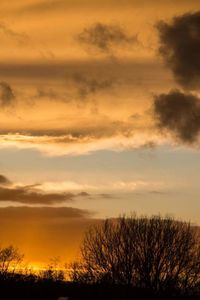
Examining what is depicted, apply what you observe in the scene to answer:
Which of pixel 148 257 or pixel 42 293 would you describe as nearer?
pixel 42 293

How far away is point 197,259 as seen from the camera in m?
72.8

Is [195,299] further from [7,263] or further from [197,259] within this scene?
[7,263]

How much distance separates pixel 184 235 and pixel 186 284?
176 inches

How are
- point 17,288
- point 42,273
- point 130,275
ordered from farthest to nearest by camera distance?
point 130,275
point 42,273
point 17,288

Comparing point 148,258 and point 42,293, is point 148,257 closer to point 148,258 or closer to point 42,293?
point 148,258

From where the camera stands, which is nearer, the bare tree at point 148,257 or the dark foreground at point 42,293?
the dark foreground at point 42,293

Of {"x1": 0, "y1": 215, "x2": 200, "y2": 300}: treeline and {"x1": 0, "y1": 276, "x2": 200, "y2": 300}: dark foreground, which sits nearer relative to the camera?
{"x1": 0, "y1": 276, "x2": 200, "y2": 300}: dark foreground

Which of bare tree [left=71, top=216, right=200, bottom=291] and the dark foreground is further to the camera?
bare tree [left=71, top=216, right=200, bottom=291]

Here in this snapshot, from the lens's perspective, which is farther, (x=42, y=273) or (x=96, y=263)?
(x=96, y=263)

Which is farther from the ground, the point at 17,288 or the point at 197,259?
the point at 197,259

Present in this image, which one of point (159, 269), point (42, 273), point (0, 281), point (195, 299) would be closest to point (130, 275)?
point (159, 269)

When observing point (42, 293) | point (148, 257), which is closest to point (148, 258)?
point (148, 257)

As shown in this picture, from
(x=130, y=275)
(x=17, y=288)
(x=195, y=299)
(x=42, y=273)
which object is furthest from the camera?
(x=130, y=275)

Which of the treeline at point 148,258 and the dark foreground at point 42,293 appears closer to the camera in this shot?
the dark foreground at point 42,293
